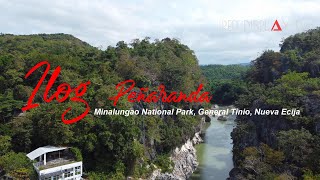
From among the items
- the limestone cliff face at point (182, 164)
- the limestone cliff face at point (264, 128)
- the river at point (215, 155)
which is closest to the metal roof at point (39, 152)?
the limestone cliff face at point (182, 164)

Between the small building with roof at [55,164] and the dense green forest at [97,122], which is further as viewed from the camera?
the dense green forest at [97,122]

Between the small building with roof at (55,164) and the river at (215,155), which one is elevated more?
the small building with roof at (55,164)

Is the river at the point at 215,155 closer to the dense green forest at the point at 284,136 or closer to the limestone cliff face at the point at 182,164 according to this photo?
the limestone cliff face at the point at 182,164

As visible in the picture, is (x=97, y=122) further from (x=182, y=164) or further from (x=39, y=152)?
(x=182, y=164)

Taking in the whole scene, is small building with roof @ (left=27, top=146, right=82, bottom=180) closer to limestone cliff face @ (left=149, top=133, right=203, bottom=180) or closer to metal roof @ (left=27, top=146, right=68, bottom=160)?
metal roof @ (left=27, top=146, right=68, bottom=160)

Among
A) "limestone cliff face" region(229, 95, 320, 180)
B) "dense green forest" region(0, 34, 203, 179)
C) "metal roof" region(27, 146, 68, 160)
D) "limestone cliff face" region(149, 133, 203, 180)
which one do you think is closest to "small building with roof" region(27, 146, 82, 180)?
"metal roof" region(27, 146, 68, 160)

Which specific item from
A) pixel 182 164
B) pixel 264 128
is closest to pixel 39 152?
pixel 182 164
